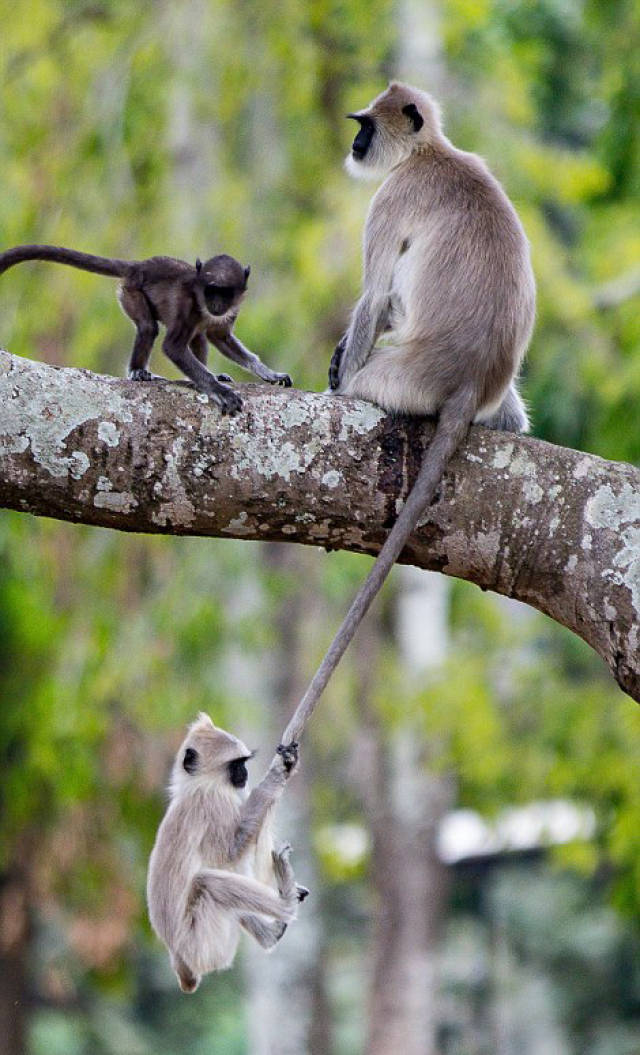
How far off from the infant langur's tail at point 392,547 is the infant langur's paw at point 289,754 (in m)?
0.03

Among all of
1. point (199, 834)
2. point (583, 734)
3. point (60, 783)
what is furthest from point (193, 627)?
point (199, 834)

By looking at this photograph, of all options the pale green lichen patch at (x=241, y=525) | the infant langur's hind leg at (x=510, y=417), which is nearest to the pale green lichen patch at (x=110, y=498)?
the pale green lichen patch at (x=241, y=525)

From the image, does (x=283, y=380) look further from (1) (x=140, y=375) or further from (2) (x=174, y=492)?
(2) (x=174, y=492)

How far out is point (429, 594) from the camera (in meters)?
11.9

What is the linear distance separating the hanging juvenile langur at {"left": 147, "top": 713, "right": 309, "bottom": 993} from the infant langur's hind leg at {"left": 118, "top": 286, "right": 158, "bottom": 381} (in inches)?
41.3

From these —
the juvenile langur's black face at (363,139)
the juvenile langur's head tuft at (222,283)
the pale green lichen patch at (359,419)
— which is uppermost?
the juvenile langur's black face at (363,139)

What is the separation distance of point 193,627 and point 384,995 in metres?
3.98

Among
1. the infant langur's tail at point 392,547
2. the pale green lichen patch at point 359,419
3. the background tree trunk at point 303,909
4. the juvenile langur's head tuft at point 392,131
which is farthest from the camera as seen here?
the background tree trunk at point 303,909

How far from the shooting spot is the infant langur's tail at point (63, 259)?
4.03 meters

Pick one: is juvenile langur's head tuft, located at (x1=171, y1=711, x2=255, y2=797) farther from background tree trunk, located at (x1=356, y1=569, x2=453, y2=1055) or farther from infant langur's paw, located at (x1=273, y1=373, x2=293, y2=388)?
background tree trunk, located at (x1=356, y1=569, x2=453, y2=1055)

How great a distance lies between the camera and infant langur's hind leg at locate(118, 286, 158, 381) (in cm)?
465

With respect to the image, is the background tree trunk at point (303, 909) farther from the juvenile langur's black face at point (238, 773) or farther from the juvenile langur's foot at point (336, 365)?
the juvenile langur's black face at point (238, 773)

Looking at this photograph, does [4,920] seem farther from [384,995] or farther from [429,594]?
[429,594]

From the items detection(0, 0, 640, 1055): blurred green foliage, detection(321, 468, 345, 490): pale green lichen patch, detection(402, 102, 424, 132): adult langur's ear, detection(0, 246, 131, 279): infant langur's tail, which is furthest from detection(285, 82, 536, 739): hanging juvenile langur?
detection(0, 0, 640, 1055): blurred green foliage
